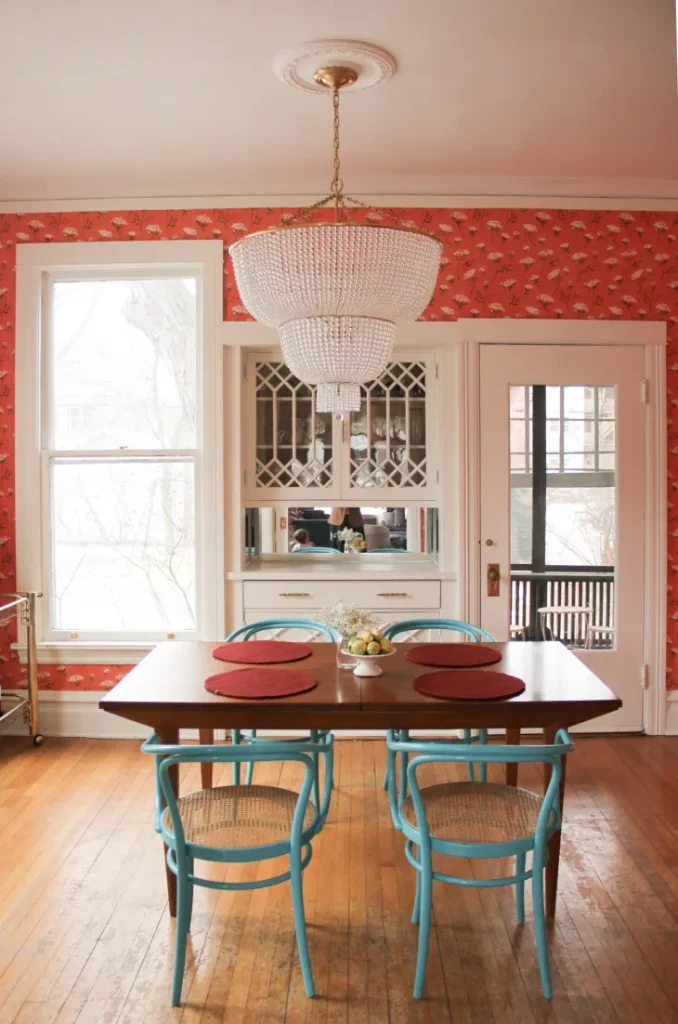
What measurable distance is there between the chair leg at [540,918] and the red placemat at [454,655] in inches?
35.6

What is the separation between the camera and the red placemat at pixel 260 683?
2.77 meters

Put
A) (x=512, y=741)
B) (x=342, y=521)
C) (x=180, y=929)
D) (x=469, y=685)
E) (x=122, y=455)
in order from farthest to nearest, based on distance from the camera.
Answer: (x=342, y=521), (x=122, y=455), (x=512, y=741), (x=469, y=685), (x=180, y=929)

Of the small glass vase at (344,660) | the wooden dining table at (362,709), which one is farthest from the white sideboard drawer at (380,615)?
the wooden dining table at (362,709)

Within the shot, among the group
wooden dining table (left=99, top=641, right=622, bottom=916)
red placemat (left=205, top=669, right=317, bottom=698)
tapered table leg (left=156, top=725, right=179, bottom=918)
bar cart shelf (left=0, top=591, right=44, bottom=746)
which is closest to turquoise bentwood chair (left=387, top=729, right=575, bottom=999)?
wooden dining table (left=99, top=641, right=622, bottom=916)

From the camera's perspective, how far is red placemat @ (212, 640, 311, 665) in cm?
323

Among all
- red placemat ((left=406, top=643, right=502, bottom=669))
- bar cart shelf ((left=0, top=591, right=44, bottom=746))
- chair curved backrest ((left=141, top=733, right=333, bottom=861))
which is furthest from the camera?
bar cart shelf ((left=0, top=591, right=44, bottom=746))

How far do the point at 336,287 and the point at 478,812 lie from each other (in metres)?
1.61

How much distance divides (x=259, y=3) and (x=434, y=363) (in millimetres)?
2325

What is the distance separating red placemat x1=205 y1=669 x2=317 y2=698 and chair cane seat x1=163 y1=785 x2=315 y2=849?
0.30 meters

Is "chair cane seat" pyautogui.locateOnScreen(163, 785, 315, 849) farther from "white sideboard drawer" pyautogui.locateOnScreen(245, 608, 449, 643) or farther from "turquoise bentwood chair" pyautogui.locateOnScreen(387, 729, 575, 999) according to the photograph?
"white sideboard drawer" pyautogui.locateOnScreen(245, 608, 449, 643)

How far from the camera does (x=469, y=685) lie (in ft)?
9.36

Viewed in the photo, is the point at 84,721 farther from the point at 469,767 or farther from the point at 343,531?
the point at 469,767

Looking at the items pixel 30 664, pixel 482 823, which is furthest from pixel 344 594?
pixel 482 823

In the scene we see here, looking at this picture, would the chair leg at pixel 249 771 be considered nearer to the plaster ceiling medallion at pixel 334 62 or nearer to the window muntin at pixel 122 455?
the window muntin at pixel 122 455
